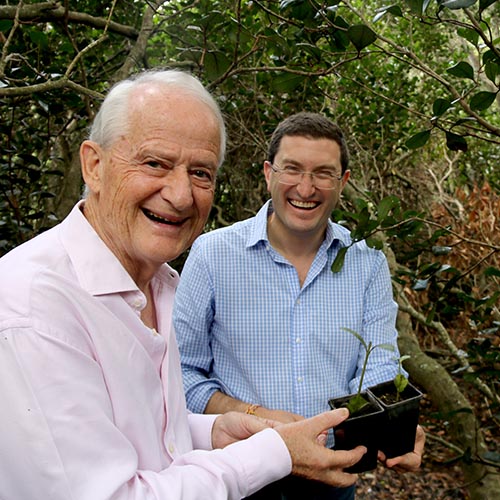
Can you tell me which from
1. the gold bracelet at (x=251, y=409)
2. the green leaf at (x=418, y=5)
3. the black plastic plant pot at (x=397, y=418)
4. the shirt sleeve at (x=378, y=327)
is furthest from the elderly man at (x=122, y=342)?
the green leaf at (x=418, y=5)

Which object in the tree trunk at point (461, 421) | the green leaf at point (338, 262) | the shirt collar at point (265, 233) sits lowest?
the tree trunk at point (461, 421)

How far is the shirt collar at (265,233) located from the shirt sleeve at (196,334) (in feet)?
0.84

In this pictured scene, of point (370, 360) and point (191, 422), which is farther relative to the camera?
point (370, 360)

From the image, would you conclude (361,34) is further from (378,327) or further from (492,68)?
(378,327)

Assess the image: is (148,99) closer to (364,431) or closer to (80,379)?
(80,379)

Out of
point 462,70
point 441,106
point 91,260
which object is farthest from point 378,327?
point 91,260

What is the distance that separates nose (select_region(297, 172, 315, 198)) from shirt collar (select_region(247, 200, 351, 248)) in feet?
0.72

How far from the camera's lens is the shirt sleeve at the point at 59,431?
1103 mm

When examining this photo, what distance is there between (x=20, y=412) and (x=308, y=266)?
1.58 meters

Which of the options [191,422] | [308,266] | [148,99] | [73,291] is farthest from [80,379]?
[308,266]

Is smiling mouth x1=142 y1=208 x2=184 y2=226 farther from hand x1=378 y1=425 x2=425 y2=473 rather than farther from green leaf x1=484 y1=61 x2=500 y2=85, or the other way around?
green leaf x1=484 y1=61 x2=500 y2=85

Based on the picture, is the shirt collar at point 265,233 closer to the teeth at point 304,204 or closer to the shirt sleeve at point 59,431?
the teeth at point 304,204

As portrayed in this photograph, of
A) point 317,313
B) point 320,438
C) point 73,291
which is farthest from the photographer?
point 317,313

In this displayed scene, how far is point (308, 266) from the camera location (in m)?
2.47
